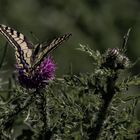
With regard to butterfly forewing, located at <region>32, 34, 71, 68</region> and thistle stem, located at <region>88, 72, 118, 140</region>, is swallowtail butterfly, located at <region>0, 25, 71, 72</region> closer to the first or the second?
butterfly forewing, located at <region>32, 34, 71, 68</region>

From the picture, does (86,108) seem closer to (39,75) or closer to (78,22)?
(39,75)

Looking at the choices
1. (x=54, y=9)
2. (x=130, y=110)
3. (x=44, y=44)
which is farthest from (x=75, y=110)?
→ (x=54, y=9)

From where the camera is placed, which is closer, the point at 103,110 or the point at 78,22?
the point at 103,110

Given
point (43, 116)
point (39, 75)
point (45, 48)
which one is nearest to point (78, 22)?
point (45, 48)

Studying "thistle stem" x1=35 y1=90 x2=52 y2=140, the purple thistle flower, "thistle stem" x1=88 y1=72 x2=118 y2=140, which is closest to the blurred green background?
the purple thistle flower

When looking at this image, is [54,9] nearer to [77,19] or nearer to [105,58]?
[77,19]

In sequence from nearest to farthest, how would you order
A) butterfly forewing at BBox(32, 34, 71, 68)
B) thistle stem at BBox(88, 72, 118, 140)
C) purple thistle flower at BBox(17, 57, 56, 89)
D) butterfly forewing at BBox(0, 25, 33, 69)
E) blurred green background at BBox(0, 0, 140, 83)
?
thistle stem at BBox(88, 72, 118, 140)
purple thistle flower at BBox(17, 57, 56, 89)
butterfly forewing at BBox(32, 34, 71, 68)
butterfly forewing at BBox(0, 25, 33, 69)
blurred green background at BBox(0, 0, 140, 83)
